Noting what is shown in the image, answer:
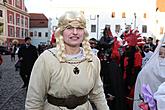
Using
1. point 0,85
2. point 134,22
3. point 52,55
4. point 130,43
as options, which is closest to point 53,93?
point 52,55

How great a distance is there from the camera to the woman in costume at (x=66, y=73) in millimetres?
2604

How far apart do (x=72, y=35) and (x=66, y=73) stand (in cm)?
34

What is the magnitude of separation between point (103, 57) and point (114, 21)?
203ft

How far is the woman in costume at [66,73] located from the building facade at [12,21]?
1884 inches

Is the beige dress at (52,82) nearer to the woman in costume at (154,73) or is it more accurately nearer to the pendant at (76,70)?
the pendant at (76,70)

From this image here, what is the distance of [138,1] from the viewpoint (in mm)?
65562

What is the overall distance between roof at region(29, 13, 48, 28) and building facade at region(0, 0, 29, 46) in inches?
301

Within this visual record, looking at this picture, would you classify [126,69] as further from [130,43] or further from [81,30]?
[81,30]

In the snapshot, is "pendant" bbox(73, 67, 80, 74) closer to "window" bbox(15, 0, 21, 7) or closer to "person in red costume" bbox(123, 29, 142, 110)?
"person in red costume" bbox(123, 29, 142, 110)

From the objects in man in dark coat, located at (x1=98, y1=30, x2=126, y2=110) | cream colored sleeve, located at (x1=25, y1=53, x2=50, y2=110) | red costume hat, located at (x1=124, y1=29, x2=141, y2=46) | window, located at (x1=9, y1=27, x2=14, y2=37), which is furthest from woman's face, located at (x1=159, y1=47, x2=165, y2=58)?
window, located at (x1=9, y1=27, x2=14, y2=37)

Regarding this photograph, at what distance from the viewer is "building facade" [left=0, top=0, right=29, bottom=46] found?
179ft

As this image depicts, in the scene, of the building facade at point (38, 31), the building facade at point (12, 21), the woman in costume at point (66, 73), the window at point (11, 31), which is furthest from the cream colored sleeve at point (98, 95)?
the building facade at point (38, 31)

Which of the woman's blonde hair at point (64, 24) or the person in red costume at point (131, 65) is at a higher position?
the woman's blonde hair at point (64, 24)

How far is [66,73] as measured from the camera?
103 inches
